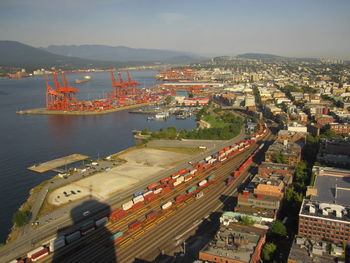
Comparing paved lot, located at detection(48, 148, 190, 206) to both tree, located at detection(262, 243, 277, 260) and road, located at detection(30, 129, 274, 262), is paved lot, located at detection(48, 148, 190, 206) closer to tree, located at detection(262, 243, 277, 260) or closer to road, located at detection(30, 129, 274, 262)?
road, located at detection(30, 129, 274, 262)

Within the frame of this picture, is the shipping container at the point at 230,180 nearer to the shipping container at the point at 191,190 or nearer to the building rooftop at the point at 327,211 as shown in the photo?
the shipping container at the point at 191,190

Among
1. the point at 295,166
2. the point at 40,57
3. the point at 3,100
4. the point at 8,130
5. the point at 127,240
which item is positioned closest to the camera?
the point at 127,240

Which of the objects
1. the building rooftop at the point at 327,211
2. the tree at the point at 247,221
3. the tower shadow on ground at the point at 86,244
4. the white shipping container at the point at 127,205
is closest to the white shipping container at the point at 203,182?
the white shipping container at the point at 127,205

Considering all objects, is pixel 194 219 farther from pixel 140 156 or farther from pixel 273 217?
pixel 140 156

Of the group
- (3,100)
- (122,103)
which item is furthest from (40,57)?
(122,103)

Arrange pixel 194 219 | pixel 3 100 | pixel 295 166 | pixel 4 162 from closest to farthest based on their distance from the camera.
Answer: pixel 194 219, pixel 295 166, pixel 4 162, pixel 3 100

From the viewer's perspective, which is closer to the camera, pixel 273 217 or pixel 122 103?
pixel 273 217

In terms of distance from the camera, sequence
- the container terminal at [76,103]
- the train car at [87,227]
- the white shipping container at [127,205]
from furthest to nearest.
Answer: the container terminal at [76,103] → the white shipping container at [127,205] → the train car at [87,227]

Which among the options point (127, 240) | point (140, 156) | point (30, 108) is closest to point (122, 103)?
point (30, 108)
